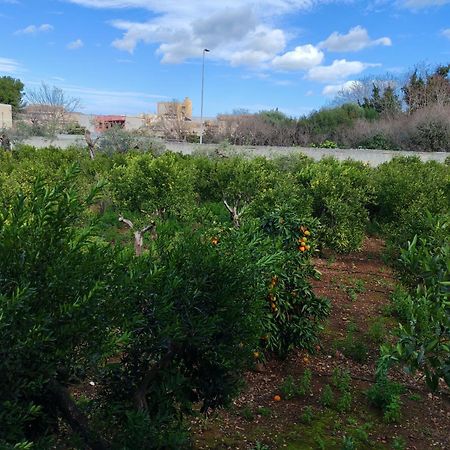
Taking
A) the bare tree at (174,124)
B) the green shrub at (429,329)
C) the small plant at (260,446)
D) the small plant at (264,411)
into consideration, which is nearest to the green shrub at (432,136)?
the bare tree at (174,124)

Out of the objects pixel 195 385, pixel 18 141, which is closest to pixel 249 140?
pixel 18 141

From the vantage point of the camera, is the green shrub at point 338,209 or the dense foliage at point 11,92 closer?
the green shrub at point 338,209

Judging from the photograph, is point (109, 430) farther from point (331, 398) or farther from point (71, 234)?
point (331, 398)

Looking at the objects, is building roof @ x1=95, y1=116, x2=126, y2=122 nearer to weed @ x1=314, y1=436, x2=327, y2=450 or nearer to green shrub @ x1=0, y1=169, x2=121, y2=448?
weed @ x1=314, y1=436, x2=327, y2=450

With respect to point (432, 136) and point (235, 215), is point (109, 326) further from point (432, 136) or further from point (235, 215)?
point (432, 136)

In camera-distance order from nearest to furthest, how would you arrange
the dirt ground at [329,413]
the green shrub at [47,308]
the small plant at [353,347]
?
the green shrub at [47,308] → the dirt ground at [329,413] → the small plant at [353,347]

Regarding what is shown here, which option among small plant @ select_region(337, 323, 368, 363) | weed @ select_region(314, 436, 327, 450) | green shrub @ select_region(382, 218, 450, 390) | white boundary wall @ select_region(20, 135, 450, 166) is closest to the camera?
green shrub @ select_region(382, 218, 450, 390)

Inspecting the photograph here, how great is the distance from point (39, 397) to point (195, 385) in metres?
0.93

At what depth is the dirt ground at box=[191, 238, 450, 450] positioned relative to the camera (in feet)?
13.7

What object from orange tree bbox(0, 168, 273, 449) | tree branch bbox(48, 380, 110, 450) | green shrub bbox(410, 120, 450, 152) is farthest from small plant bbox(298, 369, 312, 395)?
green shrub bbox(410, 120, 450, 152)

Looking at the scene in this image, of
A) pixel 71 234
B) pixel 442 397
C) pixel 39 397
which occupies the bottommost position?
pixel 442 397

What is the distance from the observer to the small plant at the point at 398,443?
13.4 ft

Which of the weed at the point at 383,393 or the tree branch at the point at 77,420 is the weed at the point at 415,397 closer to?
the weed at the point at 383,393

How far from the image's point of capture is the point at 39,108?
48.3 meters
